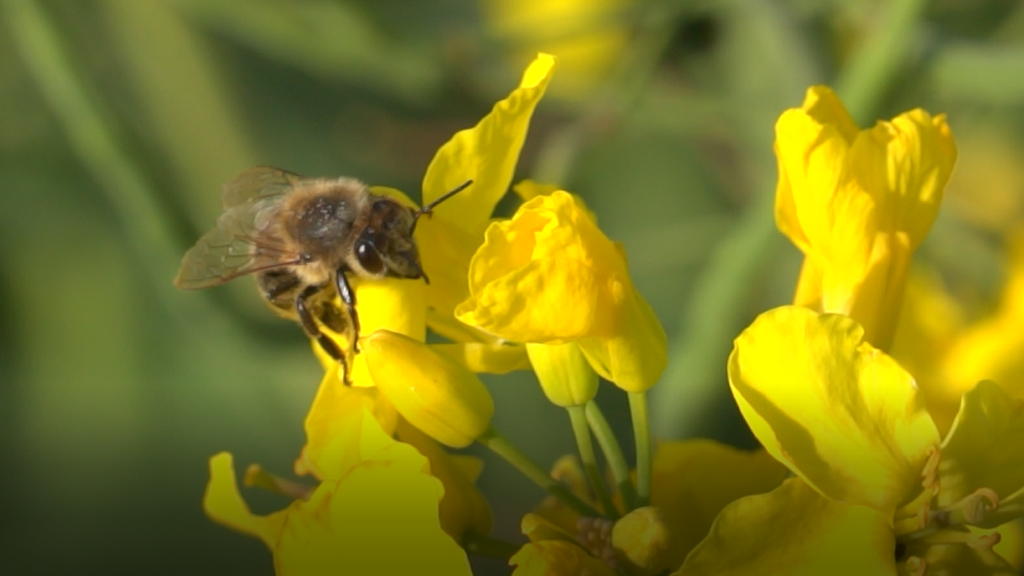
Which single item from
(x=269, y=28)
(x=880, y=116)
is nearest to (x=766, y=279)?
(x=880, y=116)

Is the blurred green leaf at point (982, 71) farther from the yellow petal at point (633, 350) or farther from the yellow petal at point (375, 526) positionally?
the yellow petal at point (375, 526)

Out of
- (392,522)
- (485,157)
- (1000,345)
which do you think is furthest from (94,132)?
(1000,345)

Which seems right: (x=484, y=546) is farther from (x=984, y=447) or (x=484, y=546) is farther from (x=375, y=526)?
(x=984, y=447)

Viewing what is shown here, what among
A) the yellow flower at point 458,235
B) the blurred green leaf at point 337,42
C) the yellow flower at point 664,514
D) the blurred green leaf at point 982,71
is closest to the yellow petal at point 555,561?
the yellow flower at point 664,514

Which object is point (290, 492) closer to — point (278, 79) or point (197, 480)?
point (197, 480)

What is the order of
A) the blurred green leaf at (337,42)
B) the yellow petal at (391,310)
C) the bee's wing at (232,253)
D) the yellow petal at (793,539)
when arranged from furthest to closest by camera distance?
the blurred green leaf at (337,42) < the bee's wing at (232,253) < the yellow petal at (391,310) < the yellow petal at (793,539)

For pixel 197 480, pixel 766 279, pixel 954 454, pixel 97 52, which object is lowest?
pixel 197 480
